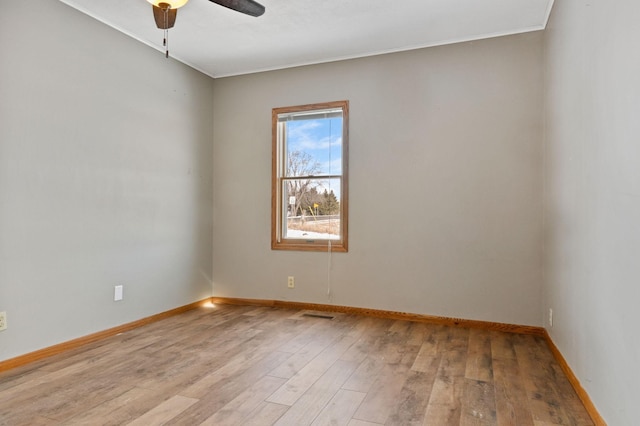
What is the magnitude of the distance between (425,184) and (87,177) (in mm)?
2909

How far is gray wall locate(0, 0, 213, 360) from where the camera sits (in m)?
2.68

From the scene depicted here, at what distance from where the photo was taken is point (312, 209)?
434 centimetres

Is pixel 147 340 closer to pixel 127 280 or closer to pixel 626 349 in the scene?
pixel 127 280

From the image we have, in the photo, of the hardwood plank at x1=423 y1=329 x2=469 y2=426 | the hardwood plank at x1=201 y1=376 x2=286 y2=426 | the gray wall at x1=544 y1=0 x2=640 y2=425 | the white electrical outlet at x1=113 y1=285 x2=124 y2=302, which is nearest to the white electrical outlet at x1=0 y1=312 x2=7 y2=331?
the white electrical outlet at x1=113 y1=285 x2=124 y2=302

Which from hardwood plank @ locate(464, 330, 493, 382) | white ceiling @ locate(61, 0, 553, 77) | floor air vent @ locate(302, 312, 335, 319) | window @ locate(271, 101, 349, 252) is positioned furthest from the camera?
window @ locate(271, 101, 349, 252)

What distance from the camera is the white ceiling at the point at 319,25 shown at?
10.0 ft

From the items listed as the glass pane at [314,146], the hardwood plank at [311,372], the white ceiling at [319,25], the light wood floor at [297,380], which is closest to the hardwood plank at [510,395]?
the light wood floor at [297,380]

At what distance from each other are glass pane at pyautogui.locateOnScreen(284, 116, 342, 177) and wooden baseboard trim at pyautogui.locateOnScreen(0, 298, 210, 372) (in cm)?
195

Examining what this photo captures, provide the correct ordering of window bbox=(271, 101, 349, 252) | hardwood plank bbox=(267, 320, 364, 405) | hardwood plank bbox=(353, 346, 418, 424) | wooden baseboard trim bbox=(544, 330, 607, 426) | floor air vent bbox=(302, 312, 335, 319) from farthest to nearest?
1. window bbox=(271, 101, 349, 252)
2. floor air vent bbox=(302, 312, 335, 319)
3. hardwood plank bbox=(267, 320, 364, 405)
4. hardwood plank bbox=(353, 346, 418, 424)
5. wooden baseboard trim bbox=(544, 330, 607, 426)

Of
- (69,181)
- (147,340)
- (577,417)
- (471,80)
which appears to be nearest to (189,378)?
(147,340)

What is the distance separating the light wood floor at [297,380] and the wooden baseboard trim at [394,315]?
0.13m

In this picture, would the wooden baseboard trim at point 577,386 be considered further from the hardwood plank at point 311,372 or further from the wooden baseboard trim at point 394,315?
the hardwood plank at point 311,372

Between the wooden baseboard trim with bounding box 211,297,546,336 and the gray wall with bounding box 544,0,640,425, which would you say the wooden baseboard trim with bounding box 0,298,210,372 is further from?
the gray wall with bounding box 544,0,640,425

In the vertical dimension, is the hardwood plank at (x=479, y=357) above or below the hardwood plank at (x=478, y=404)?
below
